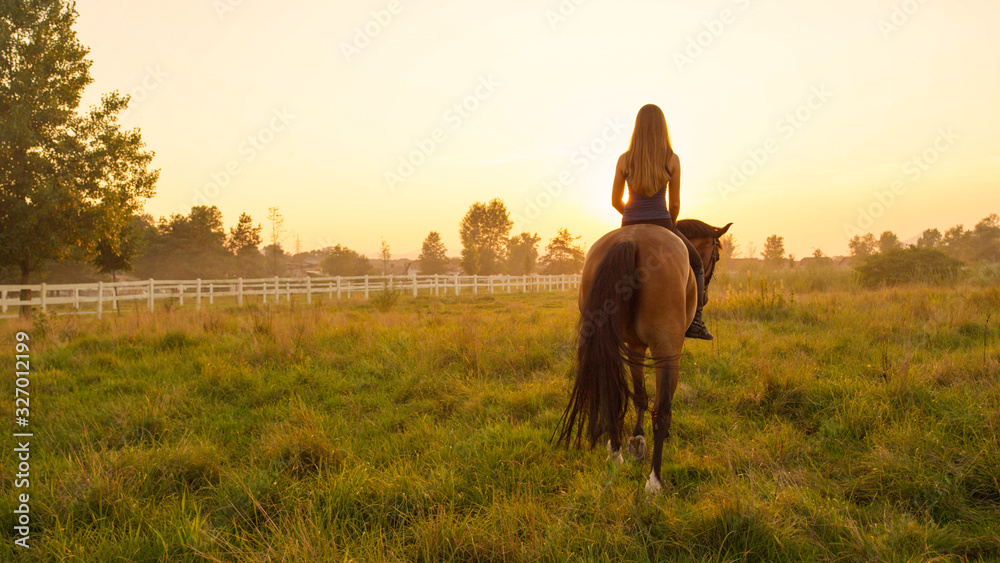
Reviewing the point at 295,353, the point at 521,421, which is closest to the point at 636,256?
the point at 521,421

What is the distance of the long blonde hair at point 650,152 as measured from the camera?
11.7ft

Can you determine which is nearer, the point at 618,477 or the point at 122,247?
the point at 618,477

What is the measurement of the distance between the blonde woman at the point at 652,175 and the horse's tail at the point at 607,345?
0.64 meters

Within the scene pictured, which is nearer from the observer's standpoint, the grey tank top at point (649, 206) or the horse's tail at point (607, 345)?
the horse's tail at point (607, 345)

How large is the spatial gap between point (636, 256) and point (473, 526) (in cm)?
201

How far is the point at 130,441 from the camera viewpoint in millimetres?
3830

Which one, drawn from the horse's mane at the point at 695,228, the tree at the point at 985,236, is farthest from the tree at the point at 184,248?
the tree at the point at 985,236

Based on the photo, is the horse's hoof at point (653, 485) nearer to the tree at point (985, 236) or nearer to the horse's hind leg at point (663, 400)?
the horse's hind leg at point (663, 400)

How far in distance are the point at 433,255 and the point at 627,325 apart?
69595 mm

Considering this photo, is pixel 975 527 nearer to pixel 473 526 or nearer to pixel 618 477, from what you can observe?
pixel 618 477

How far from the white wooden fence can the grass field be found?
9707 mm

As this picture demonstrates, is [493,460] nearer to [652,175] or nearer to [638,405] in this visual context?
[638,405]

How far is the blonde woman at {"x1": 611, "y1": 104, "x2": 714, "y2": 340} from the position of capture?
3.59 metres

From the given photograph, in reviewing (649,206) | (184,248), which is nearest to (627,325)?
(649,206)
